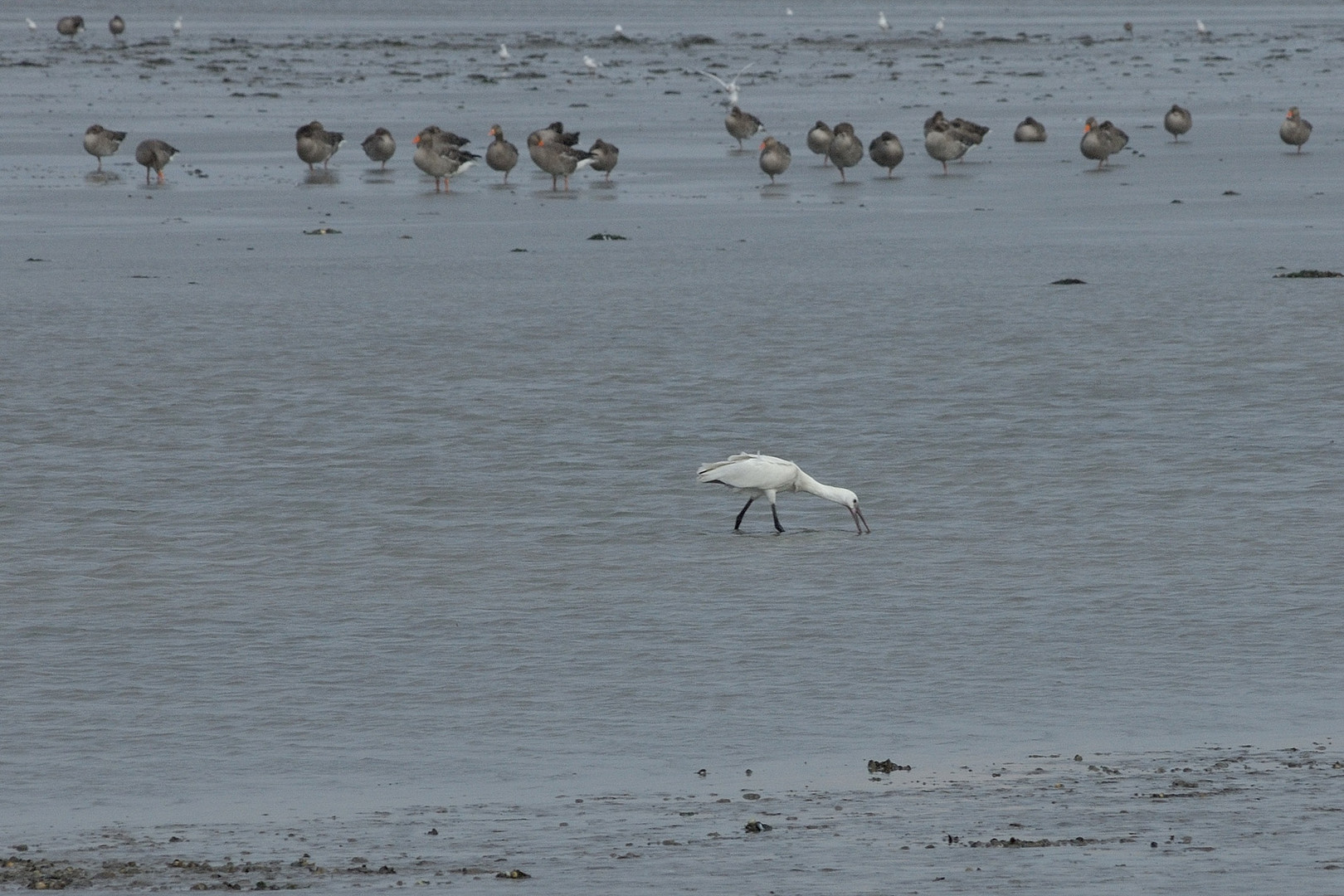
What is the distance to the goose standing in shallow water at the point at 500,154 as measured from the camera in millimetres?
34938

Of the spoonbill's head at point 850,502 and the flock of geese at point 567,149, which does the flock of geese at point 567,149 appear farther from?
the spoonbill's head at point 850,502

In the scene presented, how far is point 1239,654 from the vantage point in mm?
10117

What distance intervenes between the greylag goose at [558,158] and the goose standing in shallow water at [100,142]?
753cm

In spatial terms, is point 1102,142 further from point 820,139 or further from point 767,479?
point 767,479

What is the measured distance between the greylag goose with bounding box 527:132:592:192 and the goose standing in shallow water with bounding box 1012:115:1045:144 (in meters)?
9.40

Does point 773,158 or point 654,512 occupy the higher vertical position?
point 654,512

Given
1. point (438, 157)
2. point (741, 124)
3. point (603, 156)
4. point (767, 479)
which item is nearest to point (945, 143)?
point (741, 124)

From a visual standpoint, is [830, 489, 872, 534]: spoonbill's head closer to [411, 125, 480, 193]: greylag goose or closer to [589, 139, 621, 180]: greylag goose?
[411, 125, 480, 193]: greylag goose

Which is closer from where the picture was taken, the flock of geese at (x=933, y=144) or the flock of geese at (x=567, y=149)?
the flock of geese at (x=567, y=149)

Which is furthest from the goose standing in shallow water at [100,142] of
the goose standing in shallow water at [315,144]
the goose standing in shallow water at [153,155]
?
the goose standing in shallow water at [315,144]

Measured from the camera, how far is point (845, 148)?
3469cm

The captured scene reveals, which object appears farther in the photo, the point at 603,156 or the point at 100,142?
the point at 100,142

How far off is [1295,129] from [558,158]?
41.0 feet

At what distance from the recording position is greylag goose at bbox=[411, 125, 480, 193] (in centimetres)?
3328
